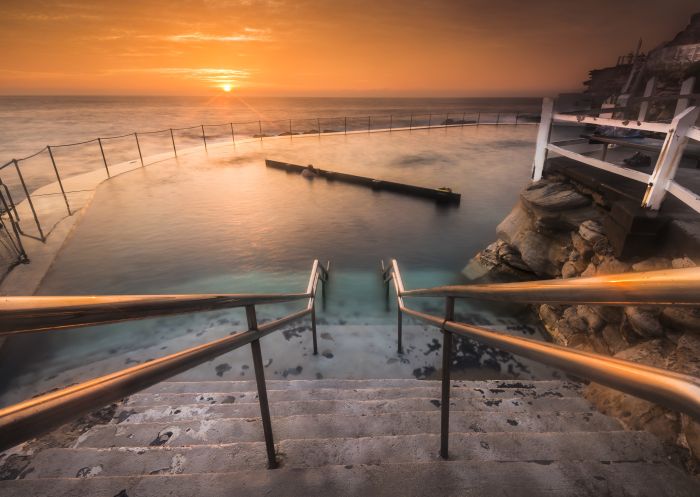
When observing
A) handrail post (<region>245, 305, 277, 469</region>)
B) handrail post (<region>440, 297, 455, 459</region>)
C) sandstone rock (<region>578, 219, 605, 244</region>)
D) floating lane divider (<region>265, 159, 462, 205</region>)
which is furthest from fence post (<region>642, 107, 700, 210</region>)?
floating lane divider (<region>265, 159, 462, 205</region>)

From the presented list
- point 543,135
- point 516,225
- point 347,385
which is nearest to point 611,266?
point 516,225

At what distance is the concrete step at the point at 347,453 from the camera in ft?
6.21

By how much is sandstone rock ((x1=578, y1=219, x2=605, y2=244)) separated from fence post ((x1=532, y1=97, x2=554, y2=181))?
2086 mm

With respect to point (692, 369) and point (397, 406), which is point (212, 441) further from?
point (692, 369)

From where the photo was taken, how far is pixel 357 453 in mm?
1944

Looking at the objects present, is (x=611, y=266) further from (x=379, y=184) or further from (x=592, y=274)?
(x=379, y=184)

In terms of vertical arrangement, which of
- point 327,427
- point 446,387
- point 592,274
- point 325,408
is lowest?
point 325,408

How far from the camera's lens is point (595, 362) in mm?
783

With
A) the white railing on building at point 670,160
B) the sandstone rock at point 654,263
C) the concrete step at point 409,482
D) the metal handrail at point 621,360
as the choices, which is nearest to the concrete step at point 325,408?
the concrete step at point 409,482

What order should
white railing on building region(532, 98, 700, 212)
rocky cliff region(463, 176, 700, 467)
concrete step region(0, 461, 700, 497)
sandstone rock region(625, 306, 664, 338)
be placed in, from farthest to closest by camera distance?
1. white railing on building region(532, 98, 700, 212)
2. sandstone rock region(625, 306, 664, 338)
3. rocky cliff region(463, 176, 700, 467)
4. concrete step region(0, 461, 700, 497)

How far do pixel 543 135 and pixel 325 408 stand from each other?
6.73 metres

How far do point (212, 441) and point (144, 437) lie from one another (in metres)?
0.50

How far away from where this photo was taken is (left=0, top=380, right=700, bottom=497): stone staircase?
5.13 feet

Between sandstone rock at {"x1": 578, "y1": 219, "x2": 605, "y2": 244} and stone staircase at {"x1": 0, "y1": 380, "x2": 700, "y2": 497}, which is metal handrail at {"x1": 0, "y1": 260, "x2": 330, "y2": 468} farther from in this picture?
sandstone rock at {"x1": 578, "y1": 219, "x2": 605, "y2": 244}
